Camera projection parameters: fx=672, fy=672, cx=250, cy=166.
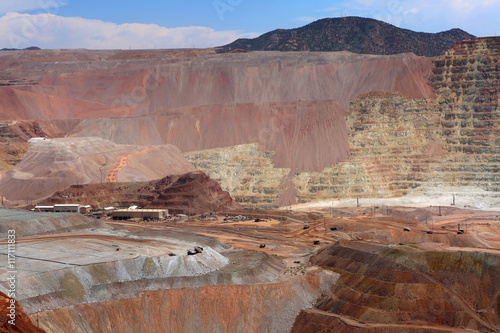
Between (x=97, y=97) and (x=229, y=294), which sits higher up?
(x=97, y=97)

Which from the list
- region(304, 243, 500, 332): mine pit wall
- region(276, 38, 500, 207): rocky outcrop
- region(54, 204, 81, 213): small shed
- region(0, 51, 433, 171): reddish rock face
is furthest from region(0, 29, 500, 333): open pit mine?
region(54, 204, 81, 213): small shed

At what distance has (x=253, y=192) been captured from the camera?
10444cm

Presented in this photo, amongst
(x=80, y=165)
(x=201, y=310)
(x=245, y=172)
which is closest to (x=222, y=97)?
(x=245, y=172)

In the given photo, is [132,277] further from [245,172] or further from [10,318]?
[245,172]

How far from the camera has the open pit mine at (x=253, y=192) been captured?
47.8 meters

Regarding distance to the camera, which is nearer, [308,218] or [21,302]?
[21,302]

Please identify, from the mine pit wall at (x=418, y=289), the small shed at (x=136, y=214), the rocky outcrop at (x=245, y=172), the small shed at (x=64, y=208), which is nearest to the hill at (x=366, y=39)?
the rocky outcrop at (x=245, y=172)

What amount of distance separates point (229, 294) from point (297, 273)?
919 cm

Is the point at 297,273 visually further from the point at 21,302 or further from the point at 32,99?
the point at 32,99

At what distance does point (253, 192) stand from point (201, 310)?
5716 cm

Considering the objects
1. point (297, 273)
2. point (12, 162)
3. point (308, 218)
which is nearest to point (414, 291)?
point (297, 273)

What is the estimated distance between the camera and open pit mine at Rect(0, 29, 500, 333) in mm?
47844

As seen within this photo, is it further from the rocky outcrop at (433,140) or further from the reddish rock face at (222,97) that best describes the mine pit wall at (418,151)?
the reddish rock face at (222,97)

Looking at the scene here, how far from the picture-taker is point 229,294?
49.3 m
